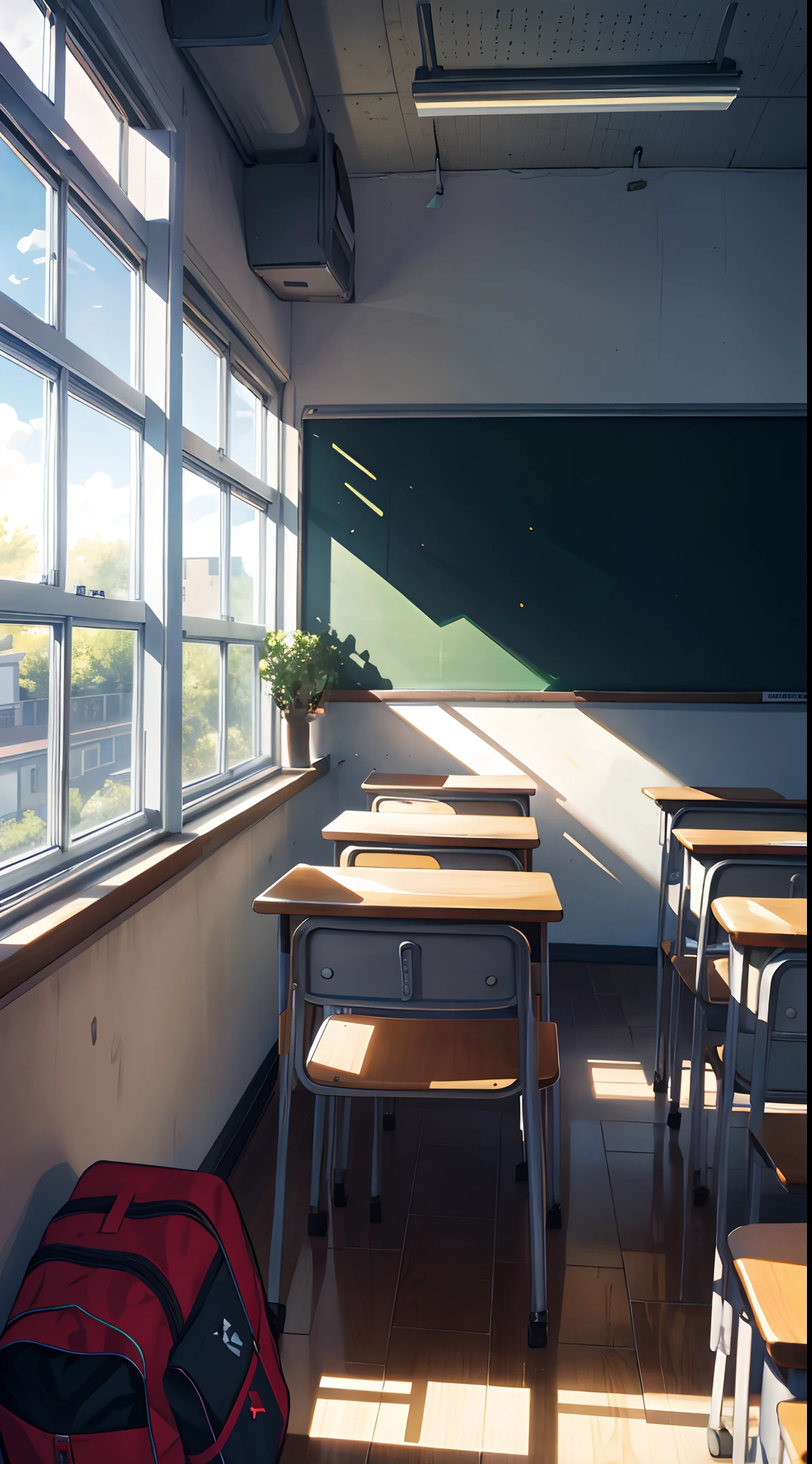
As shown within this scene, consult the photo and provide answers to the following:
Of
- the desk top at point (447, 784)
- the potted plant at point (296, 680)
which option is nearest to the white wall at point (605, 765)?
the desk top at point (447, 784)

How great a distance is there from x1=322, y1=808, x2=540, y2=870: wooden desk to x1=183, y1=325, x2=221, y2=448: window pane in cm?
133

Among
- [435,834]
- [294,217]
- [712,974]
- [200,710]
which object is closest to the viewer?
[712,974]

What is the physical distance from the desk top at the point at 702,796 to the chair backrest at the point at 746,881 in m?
0.76

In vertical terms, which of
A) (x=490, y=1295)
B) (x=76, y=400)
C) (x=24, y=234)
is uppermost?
(x=24, y=234)

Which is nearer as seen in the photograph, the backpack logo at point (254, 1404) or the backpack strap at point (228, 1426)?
the backpack strap at point (228, 1426)

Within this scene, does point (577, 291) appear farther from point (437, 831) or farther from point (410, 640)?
point (437, 831)

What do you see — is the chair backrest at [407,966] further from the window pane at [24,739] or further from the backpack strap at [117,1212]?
the window pane at [24,739]

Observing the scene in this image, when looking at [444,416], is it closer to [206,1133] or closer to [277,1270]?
[206,1133]

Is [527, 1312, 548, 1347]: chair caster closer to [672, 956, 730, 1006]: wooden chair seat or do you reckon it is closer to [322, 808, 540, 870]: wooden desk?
[672, 956, 730, 1006]: wooden chair seat

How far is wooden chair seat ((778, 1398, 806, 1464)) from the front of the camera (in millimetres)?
830

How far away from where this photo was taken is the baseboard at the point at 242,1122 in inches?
98.5

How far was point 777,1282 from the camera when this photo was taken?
1041 millimetres

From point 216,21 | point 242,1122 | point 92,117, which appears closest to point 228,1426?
point 242,1122

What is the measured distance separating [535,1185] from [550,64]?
3.84 metres
